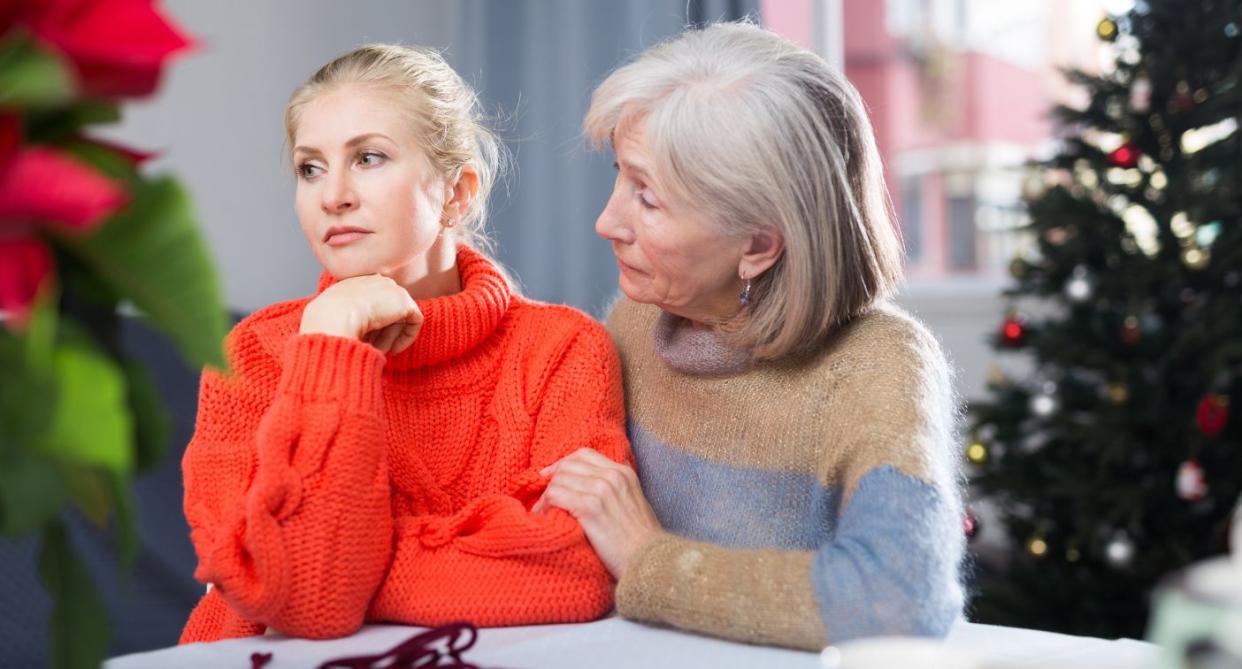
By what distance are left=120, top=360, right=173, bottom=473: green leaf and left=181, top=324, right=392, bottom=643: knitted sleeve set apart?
55 cm

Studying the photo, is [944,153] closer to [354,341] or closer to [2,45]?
[354,341]

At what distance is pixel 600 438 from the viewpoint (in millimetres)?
1387

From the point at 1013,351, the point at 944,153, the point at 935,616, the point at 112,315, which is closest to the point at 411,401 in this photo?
the point at 935,616

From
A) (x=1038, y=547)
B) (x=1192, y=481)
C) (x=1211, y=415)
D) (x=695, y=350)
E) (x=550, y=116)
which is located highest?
(x=550, y=116)

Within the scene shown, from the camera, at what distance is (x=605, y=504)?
1.28 meters

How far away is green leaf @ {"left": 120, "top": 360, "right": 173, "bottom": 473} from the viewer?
23.8 inches

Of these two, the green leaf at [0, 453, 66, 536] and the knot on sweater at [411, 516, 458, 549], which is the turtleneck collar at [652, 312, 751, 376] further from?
the green leaf at [0, 453, 66, 536]

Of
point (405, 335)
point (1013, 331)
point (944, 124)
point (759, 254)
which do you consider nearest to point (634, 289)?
point (759, 254)

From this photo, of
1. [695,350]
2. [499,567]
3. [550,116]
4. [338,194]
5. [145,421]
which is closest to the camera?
[145,421]

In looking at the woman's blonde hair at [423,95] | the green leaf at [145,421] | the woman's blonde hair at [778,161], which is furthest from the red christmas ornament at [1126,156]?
the green leaf at [145,421]

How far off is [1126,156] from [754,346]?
1.66 metres

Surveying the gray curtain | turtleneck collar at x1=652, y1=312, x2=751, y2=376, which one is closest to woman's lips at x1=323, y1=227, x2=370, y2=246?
turtleneck collar at x1=652, y1=312, x2=751, y2=376

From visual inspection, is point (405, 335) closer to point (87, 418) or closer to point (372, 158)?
point (372, 158)

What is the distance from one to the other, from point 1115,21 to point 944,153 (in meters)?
2.13
